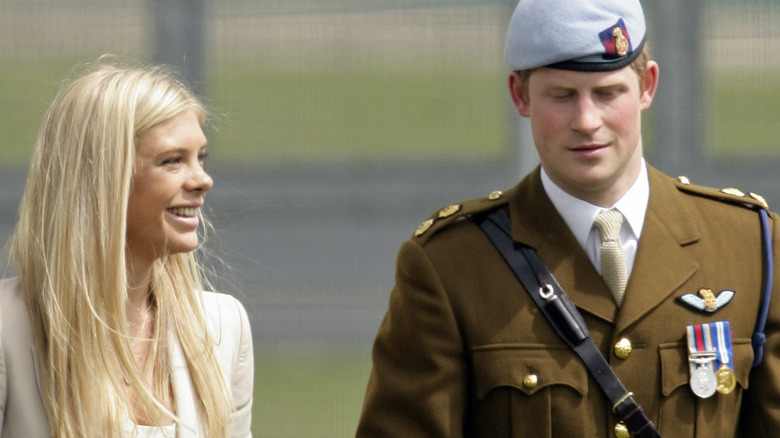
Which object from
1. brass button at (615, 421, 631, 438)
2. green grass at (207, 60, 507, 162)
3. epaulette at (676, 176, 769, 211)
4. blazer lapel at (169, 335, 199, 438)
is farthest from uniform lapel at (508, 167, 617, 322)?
green grass at (207, 60, 507, 162)

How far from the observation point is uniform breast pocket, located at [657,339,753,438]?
A: 10.1 ft

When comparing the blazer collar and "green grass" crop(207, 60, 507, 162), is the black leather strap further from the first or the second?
"green grass" crop(207, 60, 507, 162)

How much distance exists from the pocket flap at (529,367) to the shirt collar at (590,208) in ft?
0.87

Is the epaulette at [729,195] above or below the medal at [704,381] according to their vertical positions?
above

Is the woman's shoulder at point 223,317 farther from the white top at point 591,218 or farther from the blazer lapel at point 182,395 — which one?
the white top at point 591,218

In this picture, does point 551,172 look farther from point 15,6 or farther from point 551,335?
point 15,6

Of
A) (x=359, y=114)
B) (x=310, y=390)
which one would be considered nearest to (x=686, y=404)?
(x=310, y=390)

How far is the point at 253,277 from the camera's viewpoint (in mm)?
5496

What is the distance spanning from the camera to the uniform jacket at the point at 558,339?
3104mm

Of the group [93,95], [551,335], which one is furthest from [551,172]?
[93,95]

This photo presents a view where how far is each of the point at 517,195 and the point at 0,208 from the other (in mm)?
2721

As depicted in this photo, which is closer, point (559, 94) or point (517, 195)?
point (559, 94)

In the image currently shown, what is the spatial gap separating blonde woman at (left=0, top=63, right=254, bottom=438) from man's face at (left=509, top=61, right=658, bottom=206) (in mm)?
830

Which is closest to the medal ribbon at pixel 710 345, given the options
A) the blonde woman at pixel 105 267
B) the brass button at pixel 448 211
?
the brass button at pixel 448 211
